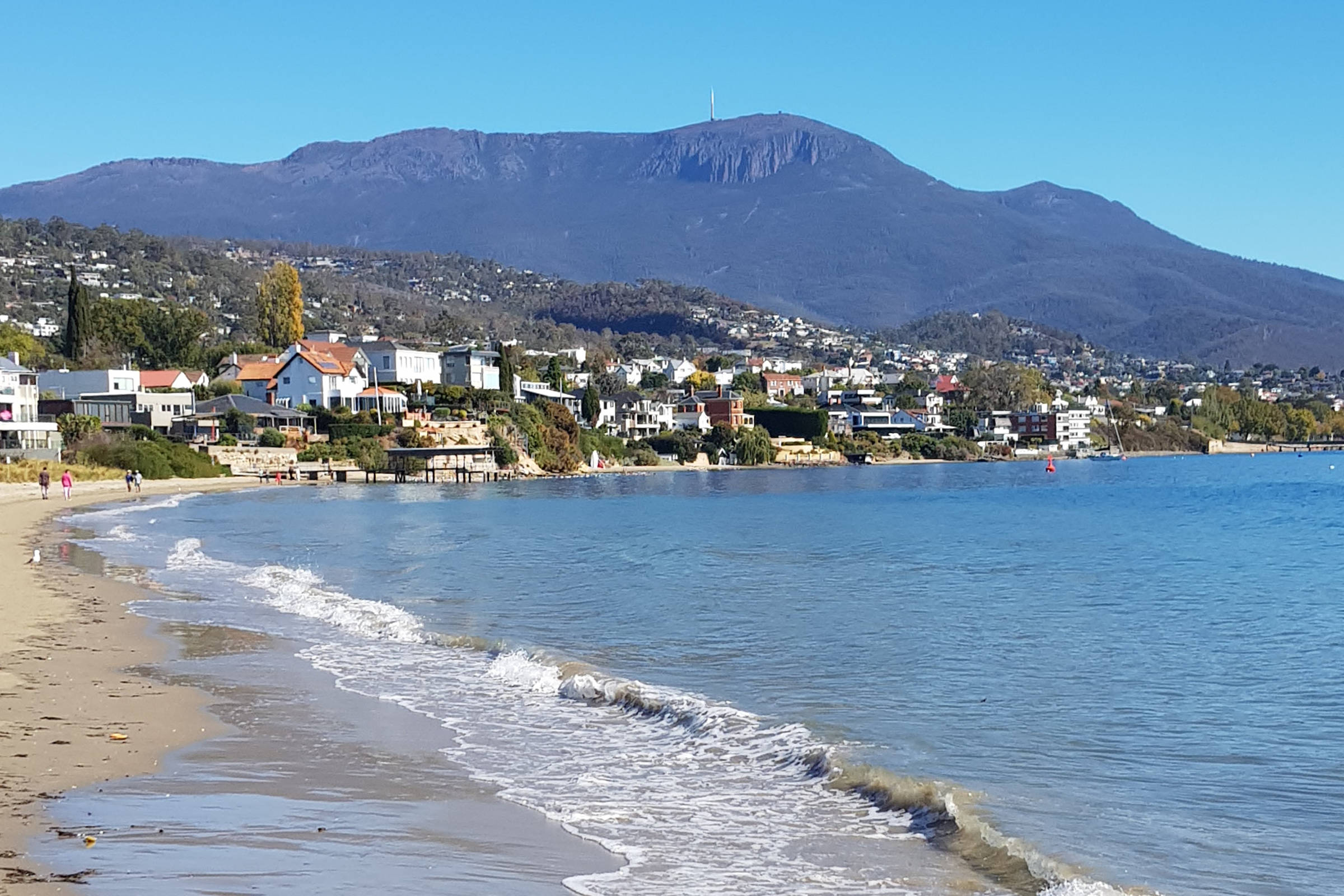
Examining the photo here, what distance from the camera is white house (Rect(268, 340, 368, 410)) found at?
81.3 metres

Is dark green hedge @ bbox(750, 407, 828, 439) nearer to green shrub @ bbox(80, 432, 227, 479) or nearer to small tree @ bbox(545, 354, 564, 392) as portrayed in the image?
small tree @ bbox(545, 354, 564, 392)

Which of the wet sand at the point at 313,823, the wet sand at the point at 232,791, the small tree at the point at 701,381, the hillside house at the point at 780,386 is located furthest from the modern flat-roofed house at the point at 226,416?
the hillside house at the point at 780,386

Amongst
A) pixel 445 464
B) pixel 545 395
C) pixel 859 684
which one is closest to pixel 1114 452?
pixel 545 395

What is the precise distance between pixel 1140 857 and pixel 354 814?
4623 millimetres

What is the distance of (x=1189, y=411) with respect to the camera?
571ft

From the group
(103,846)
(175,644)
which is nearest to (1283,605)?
(175,644)

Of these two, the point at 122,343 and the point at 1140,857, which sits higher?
the point at 122,343

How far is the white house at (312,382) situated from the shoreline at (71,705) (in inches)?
2403

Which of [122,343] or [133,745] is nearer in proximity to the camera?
[133,745]

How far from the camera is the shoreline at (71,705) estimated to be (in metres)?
8.14

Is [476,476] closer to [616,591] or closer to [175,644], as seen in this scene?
[616,591]

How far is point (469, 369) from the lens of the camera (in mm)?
95375

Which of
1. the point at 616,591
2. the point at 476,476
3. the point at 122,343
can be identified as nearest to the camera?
the point at 616,591

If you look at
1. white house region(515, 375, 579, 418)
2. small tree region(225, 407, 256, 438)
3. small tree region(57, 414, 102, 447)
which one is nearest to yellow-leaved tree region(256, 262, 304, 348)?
white house region(515, 375, 579, 418)
